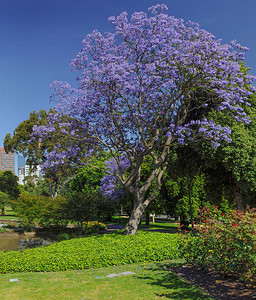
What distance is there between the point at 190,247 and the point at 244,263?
2414mm

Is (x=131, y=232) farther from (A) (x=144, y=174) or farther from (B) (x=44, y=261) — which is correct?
(A) (x=144, y=174)

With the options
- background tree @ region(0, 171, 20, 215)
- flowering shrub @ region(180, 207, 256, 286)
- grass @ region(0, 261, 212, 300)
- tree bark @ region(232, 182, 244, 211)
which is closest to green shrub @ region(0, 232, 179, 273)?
grass @ region(0, 261, 212, 300)

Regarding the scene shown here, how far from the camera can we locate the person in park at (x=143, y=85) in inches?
520

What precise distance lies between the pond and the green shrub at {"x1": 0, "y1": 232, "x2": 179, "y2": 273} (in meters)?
8.79

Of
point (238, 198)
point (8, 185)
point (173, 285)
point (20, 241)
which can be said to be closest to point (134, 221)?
point (238, 198)

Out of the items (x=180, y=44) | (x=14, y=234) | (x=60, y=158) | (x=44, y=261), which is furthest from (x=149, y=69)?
(x=14, y=234)

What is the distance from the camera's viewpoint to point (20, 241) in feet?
70.5

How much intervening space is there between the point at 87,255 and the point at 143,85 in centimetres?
858

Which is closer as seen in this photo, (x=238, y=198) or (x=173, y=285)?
(x=173, y=285)

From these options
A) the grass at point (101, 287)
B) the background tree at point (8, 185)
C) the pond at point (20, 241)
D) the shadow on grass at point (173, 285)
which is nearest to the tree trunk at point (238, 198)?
the shadow on grass at point (173, 285)

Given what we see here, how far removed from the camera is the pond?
19058mm

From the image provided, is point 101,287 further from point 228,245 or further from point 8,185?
point 8,185

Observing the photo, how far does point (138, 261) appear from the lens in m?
10.3

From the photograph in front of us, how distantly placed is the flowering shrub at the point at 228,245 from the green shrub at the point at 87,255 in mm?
2241
